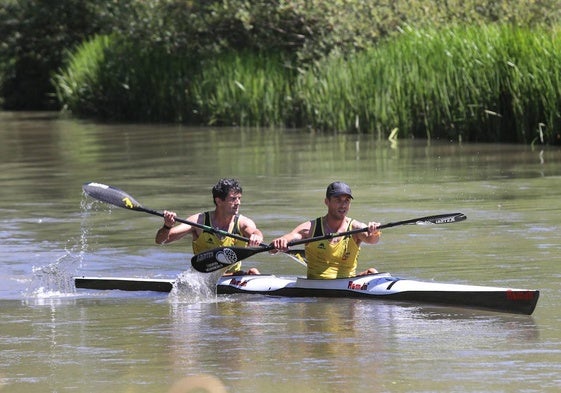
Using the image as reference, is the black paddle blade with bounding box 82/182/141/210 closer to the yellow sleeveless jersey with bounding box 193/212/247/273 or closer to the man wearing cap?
the yellow sleeveless jersey with bounding box 193/212/247/273

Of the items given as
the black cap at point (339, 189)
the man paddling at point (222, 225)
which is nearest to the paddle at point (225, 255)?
the man paddling at point (222, 225)

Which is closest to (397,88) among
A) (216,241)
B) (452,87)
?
(452,87)

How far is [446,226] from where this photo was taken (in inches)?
649

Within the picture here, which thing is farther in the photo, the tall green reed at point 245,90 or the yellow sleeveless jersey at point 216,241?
the tall green reed at point 245,90

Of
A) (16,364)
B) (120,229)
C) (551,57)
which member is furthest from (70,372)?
(551,57)

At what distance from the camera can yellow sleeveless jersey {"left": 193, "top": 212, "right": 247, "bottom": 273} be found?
12969 millimetres

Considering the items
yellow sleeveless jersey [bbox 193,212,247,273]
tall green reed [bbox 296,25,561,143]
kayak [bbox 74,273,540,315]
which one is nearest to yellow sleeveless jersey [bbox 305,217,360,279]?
kayak [bbox 74,273,540,315]

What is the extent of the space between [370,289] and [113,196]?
11.1 ft

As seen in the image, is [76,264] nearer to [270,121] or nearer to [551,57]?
[551,57]

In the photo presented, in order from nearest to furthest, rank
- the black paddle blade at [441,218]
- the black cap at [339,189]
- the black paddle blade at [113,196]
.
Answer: the black cap at [339,189]
the black paddle blade at [441,218]
the black paddle blade at [113,196]

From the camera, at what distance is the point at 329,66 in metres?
30.7

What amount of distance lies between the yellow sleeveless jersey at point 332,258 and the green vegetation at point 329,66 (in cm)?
1310

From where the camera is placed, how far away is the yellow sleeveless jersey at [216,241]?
42.5ft

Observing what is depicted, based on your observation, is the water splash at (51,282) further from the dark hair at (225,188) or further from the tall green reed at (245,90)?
the tall green reed at (245,90)
